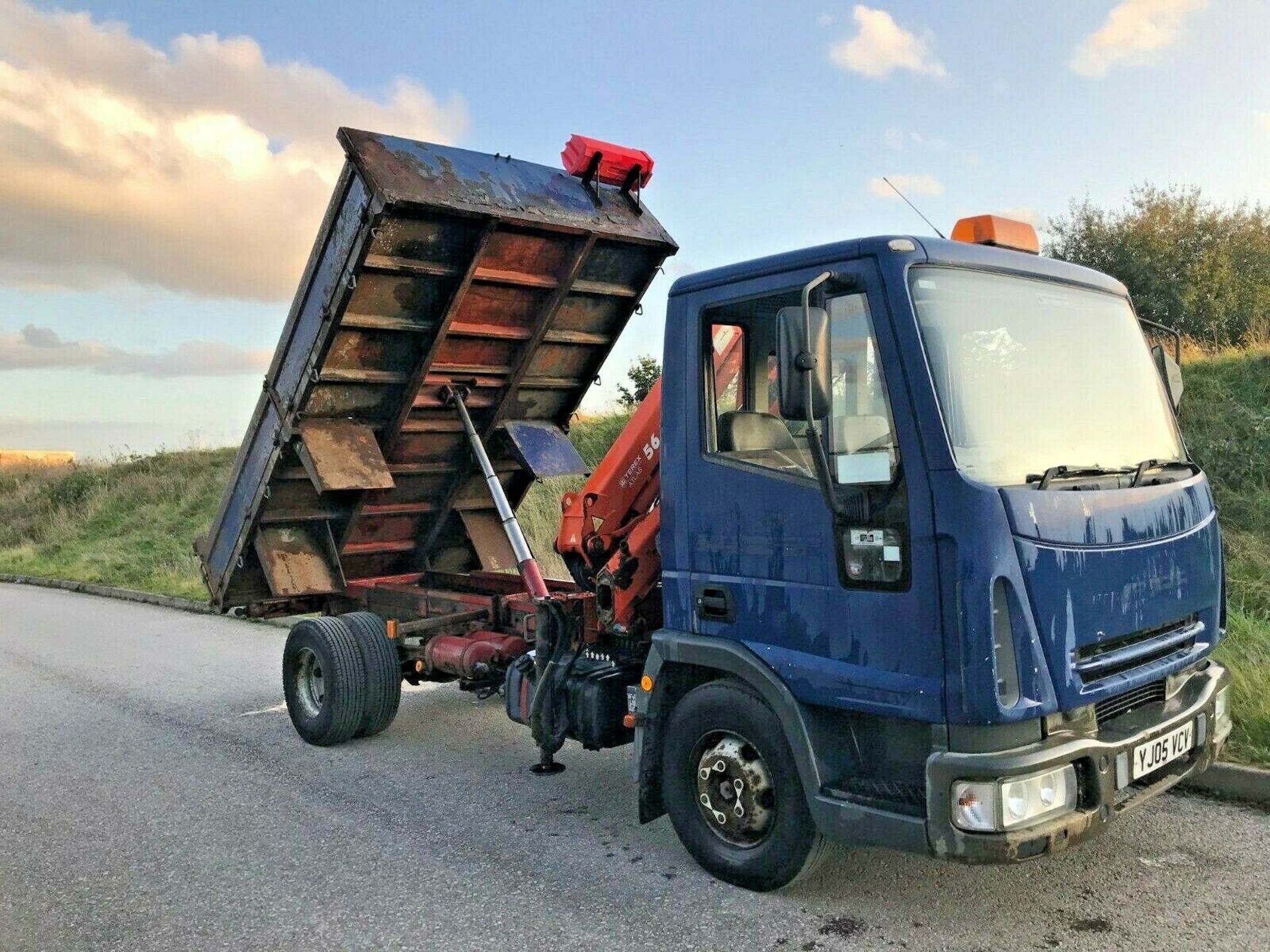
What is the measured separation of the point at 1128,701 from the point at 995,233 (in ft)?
6.08

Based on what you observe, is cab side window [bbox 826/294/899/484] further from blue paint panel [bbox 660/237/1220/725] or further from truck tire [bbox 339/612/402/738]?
truck tire [bbox 339/612/402/738]

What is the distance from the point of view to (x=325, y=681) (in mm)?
6305

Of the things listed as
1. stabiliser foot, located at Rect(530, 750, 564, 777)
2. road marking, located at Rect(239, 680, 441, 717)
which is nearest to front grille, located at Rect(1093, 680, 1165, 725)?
stabiliser foot, located at Rect(530, 750, 564, 777)

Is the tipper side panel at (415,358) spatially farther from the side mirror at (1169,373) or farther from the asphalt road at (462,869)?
the side mirror at (1169,373)

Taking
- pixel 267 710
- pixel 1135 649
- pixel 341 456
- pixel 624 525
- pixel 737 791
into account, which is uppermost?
pixel 341 456

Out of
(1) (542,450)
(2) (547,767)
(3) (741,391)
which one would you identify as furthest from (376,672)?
(3) (741,391)

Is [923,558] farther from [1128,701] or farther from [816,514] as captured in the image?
[1128,701]

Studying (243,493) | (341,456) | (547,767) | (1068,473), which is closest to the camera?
(1068,473)

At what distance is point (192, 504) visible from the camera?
2672 centimetres

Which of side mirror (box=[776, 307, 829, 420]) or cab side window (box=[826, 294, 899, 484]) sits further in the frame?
cab side window (box=[826, 294, 899, 484])

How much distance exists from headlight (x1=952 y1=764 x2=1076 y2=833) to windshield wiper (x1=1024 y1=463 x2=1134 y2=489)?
0.94 meters

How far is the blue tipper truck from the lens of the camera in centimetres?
334

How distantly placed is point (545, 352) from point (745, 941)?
167 inches

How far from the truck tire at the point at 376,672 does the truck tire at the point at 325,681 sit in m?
0.04
